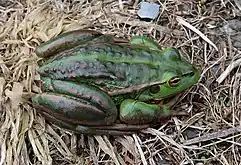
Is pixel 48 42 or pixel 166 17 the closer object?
pixel 48 42

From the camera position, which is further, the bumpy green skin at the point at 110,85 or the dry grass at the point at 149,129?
the dry grass at the point at 149,129

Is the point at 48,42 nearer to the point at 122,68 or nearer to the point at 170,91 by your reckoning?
the point at 122,68

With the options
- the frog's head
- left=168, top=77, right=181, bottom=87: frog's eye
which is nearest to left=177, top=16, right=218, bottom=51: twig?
the frog's head

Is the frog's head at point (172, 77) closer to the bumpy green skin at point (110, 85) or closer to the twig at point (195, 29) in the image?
the bumpy green skin at point (110, 85)

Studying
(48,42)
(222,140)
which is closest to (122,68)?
(48,42)

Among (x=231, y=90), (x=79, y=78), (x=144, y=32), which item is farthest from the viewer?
(x=144, y=32)

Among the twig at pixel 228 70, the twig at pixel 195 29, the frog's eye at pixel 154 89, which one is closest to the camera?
the frog's eye at pixel 154 89

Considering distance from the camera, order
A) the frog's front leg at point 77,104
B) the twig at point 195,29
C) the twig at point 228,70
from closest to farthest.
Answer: the frog's front leg at point 77,104
the twig at point 228,70
the twig at point 195,29

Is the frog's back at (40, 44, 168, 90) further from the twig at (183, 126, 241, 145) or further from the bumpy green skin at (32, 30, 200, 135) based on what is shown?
the twig at (183, 126, 241, 145)

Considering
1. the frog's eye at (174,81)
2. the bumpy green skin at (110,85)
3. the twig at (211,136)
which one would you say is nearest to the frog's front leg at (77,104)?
the bumpy green skin at (110,85)
